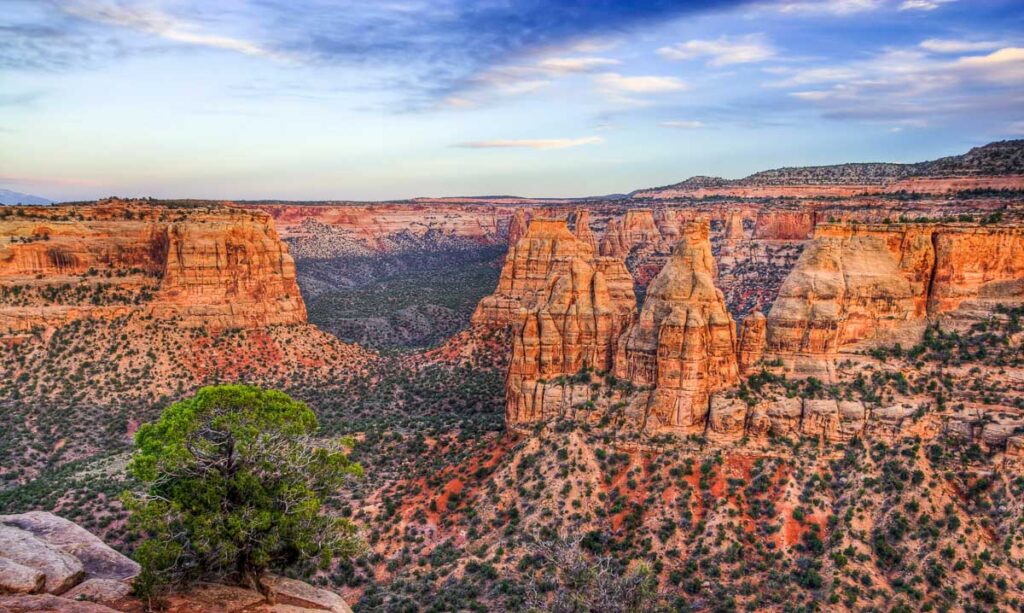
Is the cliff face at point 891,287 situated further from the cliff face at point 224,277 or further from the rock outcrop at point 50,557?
the cliff face at point 224,277

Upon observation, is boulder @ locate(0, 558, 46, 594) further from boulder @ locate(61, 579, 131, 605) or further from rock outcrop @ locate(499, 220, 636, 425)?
rock outcrop @ locate(499, 220, 636, 425)

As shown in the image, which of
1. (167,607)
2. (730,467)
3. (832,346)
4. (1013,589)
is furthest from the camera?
(832,346)

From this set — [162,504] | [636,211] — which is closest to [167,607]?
[162,504]

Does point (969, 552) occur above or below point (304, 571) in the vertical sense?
above

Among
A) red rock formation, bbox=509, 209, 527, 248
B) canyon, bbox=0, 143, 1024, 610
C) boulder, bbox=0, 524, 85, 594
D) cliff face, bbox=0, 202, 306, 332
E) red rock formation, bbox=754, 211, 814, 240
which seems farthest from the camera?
red rock formation, bbox=509, 209, 527, 248

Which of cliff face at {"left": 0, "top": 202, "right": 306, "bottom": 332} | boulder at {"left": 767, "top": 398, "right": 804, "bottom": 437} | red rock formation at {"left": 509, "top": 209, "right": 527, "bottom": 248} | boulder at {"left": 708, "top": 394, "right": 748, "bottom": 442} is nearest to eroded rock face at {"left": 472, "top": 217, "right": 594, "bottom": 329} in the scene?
cliff face at {"left": 0, "top": 202, "right": 306, "bottom": 332}

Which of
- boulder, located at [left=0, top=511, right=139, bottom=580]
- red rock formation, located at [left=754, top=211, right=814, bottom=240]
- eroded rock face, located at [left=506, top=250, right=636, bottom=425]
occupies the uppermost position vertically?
red rock formation, located at [left=754, top=211, right=814, bottom=240]

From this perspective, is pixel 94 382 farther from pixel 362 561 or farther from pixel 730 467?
pixel 730 467
